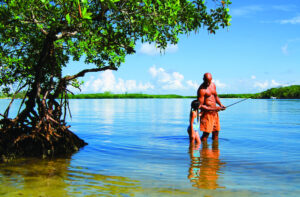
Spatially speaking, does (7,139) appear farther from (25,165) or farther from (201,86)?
(201,86)

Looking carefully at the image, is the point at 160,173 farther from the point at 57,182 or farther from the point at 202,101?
the point at 202,101

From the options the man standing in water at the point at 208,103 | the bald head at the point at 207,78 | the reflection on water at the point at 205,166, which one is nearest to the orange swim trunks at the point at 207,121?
the man standing in water at the point at 208,103

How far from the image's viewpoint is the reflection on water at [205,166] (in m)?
6.09

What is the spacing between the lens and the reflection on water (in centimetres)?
609

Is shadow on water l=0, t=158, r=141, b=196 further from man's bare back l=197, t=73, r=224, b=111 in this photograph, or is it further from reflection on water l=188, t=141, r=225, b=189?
man's bare back l=197, t=73, r=224, b=111

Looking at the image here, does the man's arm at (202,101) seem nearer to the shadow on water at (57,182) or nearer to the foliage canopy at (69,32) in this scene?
the foliage canopy at (69,32)

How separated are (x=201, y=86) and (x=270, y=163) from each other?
2.97 meters

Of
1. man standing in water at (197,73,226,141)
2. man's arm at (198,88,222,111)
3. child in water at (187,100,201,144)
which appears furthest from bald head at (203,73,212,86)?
child in water at (187,100,201,144)

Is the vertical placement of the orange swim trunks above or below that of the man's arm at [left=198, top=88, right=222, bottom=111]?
below

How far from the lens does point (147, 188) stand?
5.78 m

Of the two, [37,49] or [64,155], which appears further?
[37,49]

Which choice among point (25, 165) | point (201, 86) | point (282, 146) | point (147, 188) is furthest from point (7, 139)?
point (282, 146)

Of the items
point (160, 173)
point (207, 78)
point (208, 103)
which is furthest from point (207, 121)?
point (160, 173)

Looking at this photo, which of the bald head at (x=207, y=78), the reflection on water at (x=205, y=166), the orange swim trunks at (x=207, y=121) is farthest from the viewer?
the orange swim trunks at (x=207, y=121)
